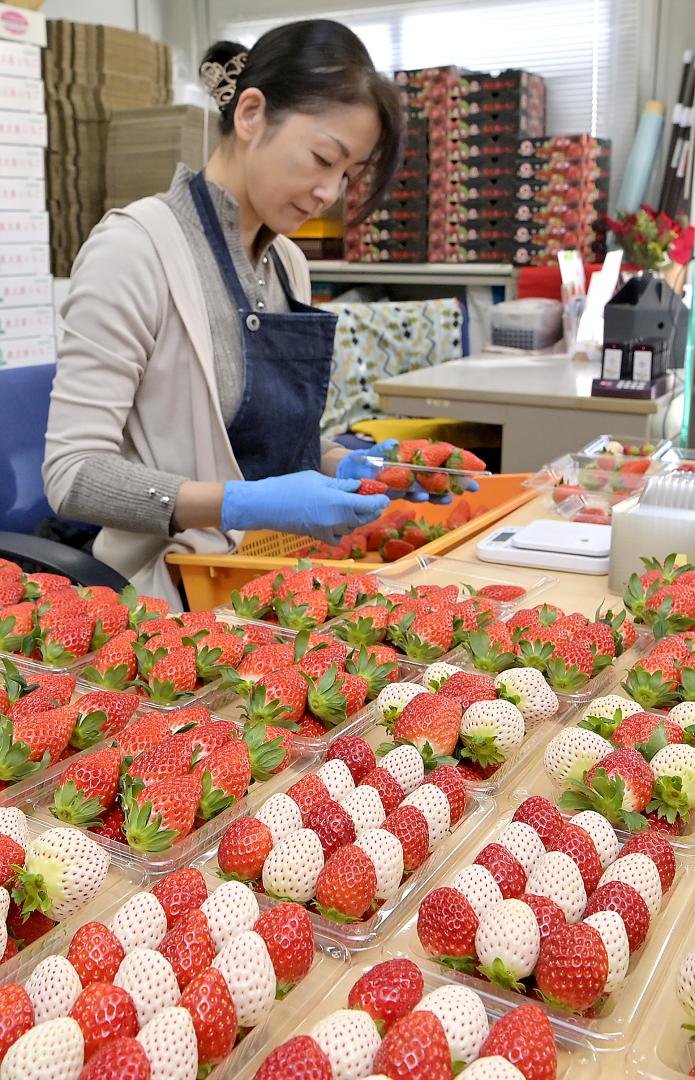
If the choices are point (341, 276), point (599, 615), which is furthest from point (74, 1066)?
point (341, 276)

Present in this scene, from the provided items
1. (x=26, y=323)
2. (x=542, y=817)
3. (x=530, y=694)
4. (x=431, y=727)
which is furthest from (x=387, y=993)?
(x=26, y=323)

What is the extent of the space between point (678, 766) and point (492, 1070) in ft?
1.35

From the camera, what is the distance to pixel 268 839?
0.82 m

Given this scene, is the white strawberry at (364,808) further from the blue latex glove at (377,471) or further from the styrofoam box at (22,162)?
the styrofoam box at (22,162)

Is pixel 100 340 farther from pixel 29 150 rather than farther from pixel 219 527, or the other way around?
pixel 29 150

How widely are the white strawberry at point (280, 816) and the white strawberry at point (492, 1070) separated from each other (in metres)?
0.27

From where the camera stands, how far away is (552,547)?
1795mm

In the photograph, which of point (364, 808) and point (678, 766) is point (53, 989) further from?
point (678, 766)

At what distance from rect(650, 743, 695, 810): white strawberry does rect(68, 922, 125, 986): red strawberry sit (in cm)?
48

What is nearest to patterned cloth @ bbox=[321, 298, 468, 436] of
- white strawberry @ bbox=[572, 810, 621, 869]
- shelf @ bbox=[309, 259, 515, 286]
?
shelf @ bbox=[309, 259, 515, 286]

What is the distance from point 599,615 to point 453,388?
2.20 meters

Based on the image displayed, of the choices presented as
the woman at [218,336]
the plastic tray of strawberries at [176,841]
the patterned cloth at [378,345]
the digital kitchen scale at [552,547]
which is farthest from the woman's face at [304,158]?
the patterned cloth at [378,345]

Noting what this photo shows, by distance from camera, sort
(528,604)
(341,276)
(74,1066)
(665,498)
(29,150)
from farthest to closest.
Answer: (341,276) < (29,150) < (665,498) < (528,604) < (74,1066)

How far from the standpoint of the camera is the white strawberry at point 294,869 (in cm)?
78
